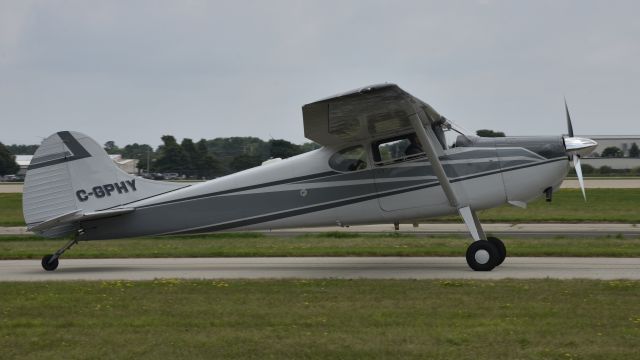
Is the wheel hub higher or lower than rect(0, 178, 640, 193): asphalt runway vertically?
higher

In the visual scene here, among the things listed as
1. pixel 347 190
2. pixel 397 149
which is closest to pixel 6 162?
pixel 347 190

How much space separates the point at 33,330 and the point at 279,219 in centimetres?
611

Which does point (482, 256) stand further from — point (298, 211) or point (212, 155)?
point (212, 155)

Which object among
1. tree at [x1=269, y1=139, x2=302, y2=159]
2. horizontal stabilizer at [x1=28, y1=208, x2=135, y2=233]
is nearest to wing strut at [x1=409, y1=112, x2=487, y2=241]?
horizontal stabilizer at [x1=28, y1=208, x2=135, y2=233]

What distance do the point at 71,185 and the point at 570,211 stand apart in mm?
21948

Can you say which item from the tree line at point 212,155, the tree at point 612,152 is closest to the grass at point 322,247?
the tree line at point 212,155

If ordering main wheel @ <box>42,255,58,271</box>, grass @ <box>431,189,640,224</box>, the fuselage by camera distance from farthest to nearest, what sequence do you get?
grass @ <box>431,189,640,224</box> → main wheel @ <box>42,255,58,271</box> → the fuselage

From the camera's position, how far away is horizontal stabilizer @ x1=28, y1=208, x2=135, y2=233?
1345cm

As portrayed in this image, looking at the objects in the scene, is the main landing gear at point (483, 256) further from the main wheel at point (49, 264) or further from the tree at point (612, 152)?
the tree at point (612, 152)

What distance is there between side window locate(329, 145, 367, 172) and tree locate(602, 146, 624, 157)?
6790 cm

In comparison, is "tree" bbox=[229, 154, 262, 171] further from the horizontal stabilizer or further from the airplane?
the horizontal stabilizer

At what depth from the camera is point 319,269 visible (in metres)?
13.5

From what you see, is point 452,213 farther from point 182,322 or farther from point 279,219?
point 182,322

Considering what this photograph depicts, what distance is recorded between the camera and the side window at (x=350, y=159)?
13.4 metres
